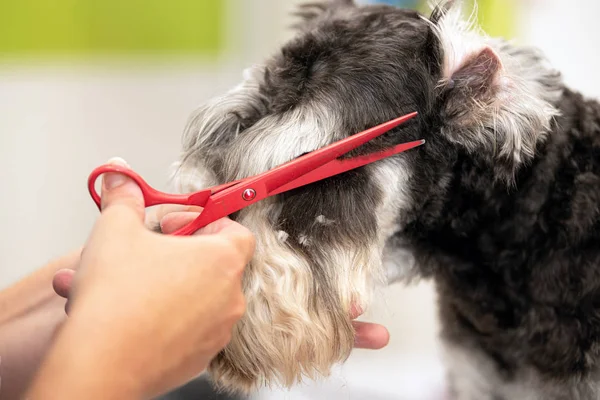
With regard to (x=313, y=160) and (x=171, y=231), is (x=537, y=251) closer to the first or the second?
(x=313, y=160)

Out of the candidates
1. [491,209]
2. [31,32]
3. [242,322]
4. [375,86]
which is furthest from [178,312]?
[31,32]

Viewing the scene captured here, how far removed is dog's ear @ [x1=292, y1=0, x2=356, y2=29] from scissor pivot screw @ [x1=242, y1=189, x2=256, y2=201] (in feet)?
1.01

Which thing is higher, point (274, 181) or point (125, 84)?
point (274, 181)

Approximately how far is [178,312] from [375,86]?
34 cm

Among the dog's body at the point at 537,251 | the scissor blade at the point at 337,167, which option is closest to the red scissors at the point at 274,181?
the scissor blade at the point at 337,167

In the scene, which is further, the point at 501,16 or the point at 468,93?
the point at 501,16

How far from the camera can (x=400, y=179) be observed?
71cm

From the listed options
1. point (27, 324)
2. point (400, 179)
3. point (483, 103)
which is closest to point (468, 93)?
point (483, 103)

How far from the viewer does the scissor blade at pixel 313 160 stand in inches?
25.5

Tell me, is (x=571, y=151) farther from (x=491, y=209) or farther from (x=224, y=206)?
(x=224, y=206)

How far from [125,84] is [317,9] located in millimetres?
883

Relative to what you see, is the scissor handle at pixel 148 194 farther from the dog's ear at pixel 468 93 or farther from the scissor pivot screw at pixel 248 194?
the dog's ear at pixel 468 93

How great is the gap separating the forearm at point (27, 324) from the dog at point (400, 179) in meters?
0.24

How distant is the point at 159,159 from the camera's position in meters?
1.57
